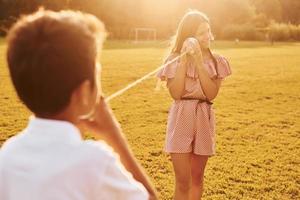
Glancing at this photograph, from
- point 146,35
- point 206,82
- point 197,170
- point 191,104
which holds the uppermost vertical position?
point 206,82

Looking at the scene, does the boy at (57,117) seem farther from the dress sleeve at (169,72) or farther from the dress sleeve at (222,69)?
the dress sleeve at (222,69)

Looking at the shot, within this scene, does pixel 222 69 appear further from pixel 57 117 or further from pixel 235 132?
pixel 235 132

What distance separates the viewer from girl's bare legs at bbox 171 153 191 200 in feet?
14.2

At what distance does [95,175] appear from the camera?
4.09 ft

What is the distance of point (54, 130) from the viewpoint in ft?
4.17

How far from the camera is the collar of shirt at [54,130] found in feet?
4.16

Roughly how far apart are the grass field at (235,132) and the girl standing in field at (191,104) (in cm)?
99

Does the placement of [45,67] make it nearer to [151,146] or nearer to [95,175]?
[95,175]

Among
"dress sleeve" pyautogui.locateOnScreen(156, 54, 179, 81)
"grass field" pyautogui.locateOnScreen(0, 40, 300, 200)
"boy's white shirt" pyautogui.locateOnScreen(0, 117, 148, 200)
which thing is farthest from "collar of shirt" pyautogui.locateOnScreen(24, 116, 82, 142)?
"grass field" pyautogui.locateOnScreen(0, 40, 300, 200)

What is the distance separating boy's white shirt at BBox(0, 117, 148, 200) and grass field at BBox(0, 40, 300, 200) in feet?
13.5

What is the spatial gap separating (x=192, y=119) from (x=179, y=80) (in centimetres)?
37

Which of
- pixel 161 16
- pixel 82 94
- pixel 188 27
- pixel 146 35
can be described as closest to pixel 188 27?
pixel 188 27

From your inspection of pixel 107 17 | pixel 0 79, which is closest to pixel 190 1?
pixel 107 17

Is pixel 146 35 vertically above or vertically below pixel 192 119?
below
